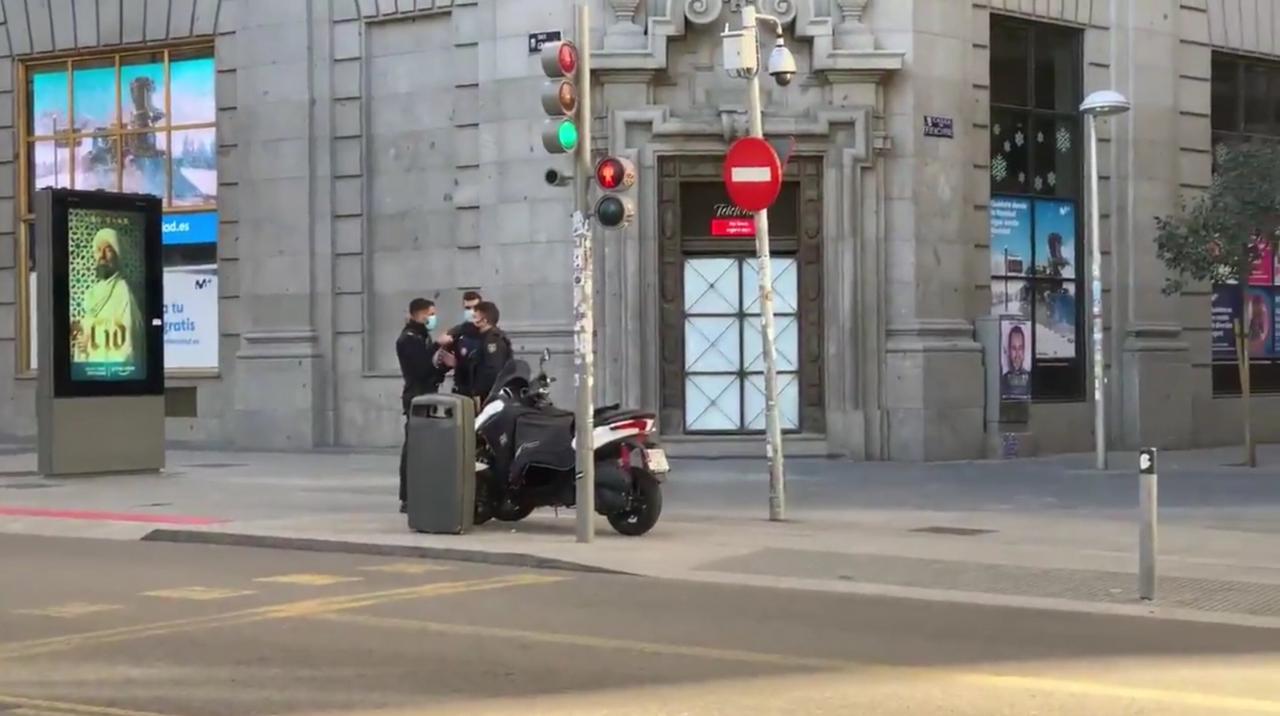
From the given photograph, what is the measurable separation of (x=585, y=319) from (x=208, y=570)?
11.3 feet

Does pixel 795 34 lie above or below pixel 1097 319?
above

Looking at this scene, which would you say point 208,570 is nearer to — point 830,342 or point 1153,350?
point 830,342

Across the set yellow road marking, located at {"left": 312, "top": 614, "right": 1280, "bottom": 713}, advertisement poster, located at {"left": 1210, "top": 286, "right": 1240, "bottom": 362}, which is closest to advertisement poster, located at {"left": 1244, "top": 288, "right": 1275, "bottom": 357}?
advertisement poster, located at {"left": 1210, "top": 286, "right": 1240, "bottom": 362}

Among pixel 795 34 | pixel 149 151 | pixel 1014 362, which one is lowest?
pixel 1014 362

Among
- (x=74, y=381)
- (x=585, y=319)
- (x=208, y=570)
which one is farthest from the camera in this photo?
(x=74, y=381)

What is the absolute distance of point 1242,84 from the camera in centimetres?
2708

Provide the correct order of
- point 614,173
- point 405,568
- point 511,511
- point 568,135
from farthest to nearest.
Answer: point 511,511 < point 614,173 < point 568,135 < point 405,568

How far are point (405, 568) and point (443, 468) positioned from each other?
160 cm

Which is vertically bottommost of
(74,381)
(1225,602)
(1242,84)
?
(1225,602)

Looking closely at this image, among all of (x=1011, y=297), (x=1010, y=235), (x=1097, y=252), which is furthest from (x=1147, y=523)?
(x=1010, y=235)

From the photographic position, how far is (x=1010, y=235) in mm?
23969

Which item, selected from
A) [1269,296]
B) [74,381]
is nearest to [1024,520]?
[74,381]

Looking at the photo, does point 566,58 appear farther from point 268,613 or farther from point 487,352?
point 268,613

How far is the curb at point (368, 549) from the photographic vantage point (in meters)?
12.1
